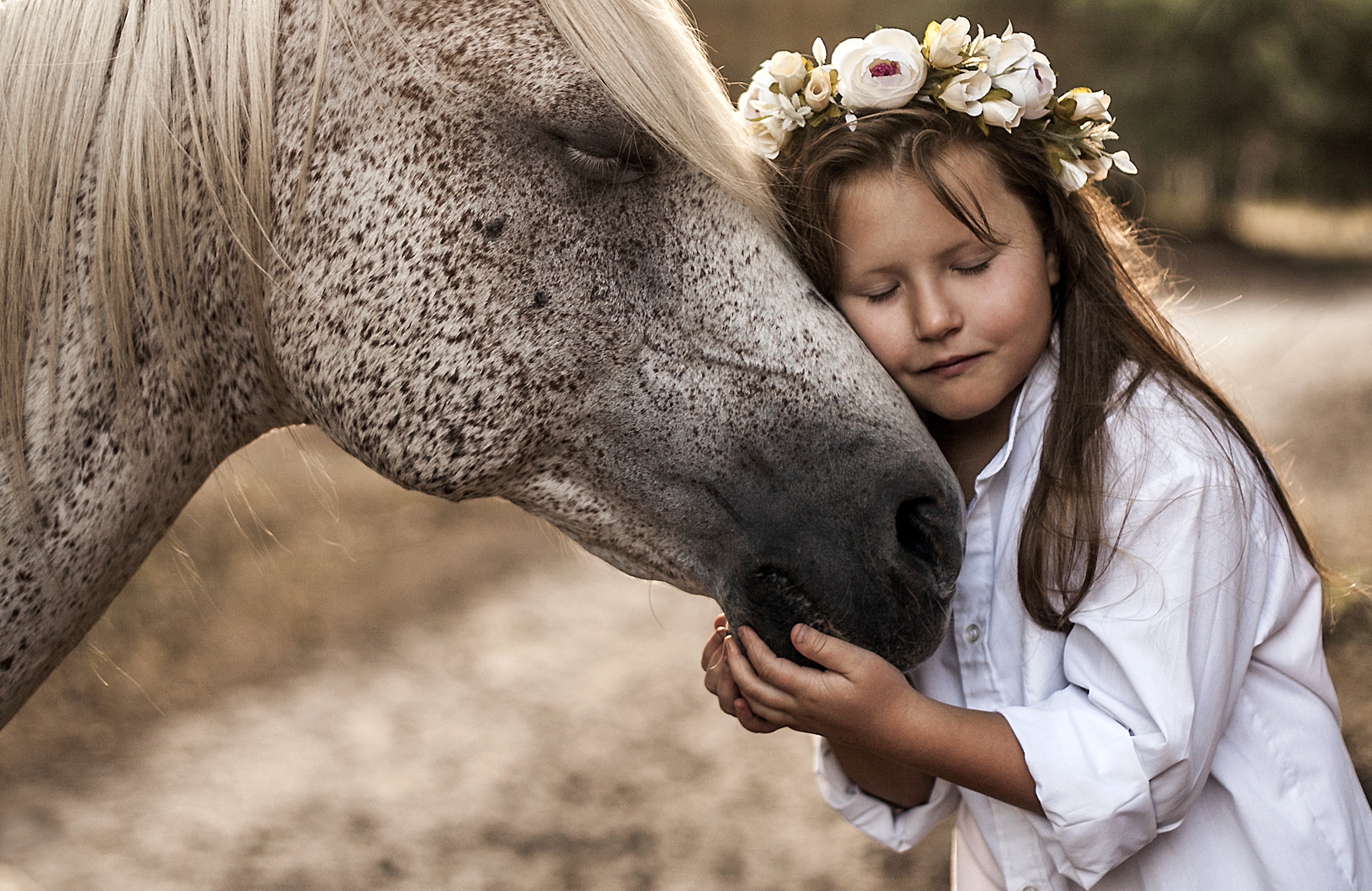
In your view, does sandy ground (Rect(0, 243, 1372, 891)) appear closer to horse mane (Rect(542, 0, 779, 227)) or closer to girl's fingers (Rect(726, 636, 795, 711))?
girl's fingers (Rect(726, 636, 795, 711))

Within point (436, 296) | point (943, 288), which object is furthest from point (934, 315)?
point (436, 296)

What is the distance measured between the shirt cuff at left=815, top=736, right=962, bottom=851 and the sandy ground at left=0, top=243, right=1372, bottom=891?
0.64 m

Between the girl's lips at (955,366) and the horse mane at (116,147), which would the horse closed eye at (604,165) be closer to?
the horse mane at (116,147)

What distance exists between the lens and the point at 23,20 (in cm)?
132

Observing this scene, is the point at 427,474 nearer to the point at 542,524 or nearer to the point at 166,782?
the point at 542,524

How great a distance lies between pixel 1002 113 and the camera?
4.83ft

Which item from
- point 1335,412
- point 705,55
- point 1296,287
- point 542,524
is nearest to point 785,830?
point 542,524

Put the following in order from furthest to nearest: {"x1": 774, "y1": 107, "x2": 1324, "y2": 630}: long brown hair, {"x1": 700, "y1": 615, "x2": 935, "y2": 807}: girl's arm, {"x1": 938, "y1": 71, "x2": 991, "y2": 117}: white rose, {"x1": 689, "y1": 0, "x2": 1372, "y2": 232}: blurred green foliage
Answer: {"x1": 689, "y1": 0, "x2": 1372, "y2": 232}: blurred green foliage → {"x1": 700, "y1": 615, "x2": 935, "y2": 807}: girl's arm → {"x1": 938, "y1": 71, "x2": 991, "y2": 117}: white rose → {"x1": 774, "y1": 107, "x2": 1324, "y2": 630}: long brown hair

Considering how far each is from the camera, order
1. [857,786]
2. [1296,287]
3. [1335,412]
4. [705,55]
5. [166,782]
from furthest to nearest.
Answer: [1296,287] → [1335,412] → [166,782] → [857,786] → [705,55]

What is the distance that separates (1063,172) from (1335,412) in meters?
5.80

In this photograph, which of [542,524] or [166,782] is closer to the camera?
[542,524]

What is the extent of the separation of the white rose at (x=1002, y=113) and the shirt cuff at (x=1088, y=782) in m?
0.82

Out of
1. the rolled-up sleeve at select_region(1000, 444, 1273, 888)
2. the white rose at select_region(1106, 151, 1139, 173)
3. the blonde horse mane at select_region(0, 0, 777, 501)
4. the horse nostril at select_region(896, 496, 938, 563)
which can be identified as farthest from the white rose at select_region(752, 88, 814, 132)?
the rolled-up sleeve at select_region(1000, 444, 1273, 888)

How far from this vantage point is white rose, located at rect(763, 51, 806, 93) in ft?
5.14
